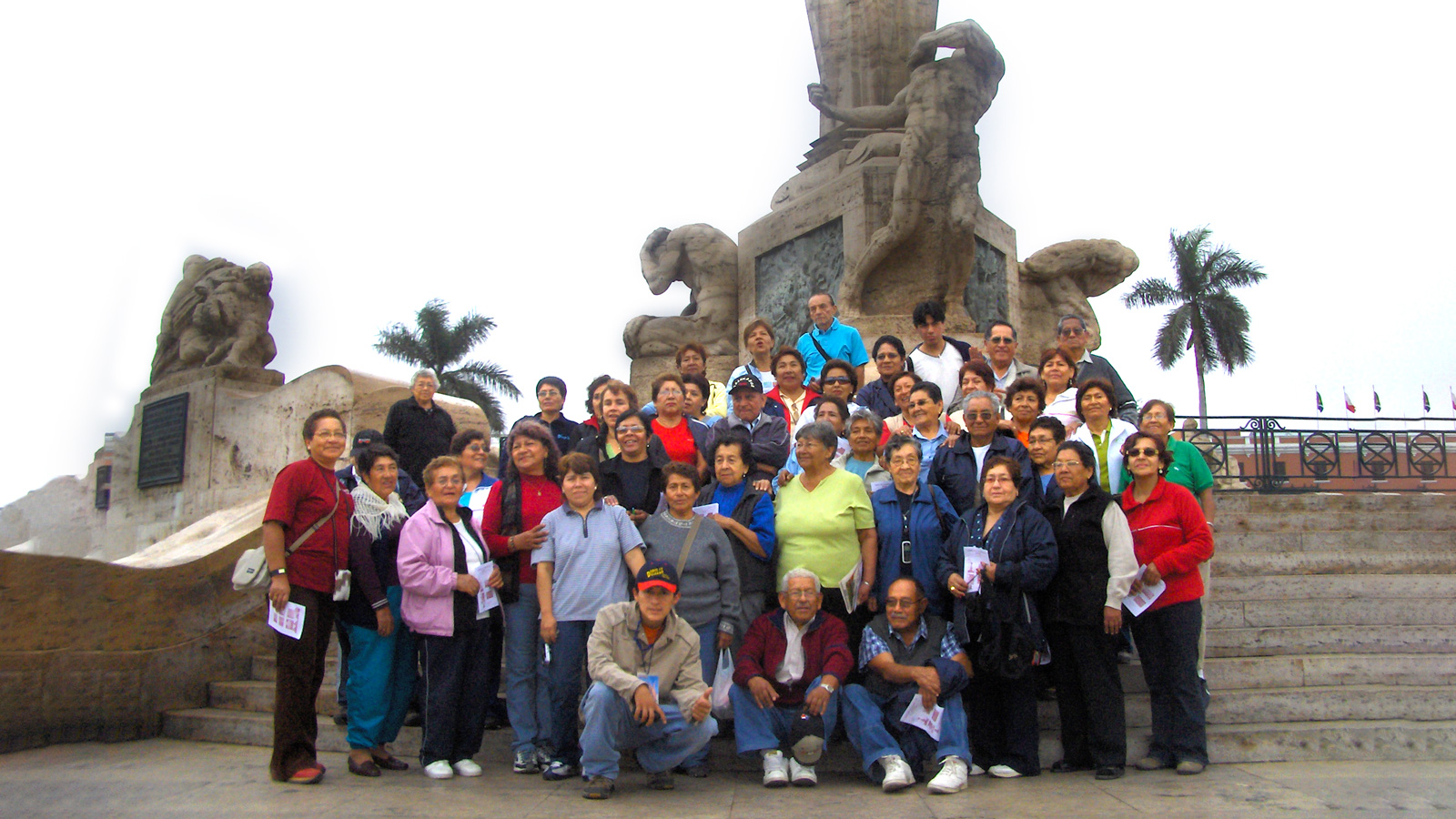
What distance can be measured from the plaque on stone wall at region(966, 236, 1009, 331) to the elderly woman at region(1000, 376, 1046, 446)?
4863 millimetres

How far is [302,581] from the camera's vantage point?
454 cm

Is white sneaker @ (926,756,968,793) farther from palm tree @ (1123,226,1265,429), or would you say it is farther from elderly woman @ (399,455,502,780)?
palm tree @ (1123,226,1265,429)

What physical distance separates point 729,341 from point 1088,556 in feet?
23.9

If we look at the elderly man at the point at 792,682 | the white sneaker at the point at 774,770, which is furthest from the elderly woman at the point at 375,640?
the white sneaker at the point at 774,770

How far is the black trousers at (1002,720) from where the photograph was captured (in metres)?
4.60

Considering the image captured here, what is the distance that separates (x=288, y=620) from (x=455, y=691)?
795 mm

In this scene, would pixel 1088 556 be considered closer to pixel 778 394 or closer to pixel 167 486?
pixel 778 394

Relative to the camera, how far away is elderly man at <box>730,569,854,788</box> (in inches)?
178

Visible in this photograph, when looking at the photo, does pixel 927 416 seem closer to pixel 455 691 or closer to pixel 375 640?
pixel 455 691

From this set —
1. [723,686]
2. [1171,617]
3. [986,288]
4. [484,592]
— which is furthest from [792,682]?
[986,288]

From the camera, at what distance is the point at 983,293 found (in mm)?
10930

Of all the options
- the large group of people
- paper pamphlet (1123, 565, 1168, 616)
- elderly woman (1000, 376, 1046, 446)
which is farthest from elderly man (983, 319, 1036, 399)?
paper pamphlet (1123, 565, 1168, 616)

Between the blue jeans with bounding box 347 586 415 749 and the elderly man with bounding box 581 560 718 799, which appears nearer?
the elderly man with bounding box 581 560 718 799

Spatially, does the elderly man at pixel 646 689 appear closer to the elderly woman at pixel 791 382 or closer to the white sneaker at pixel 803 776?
the white sneaker at pixel 803 776
